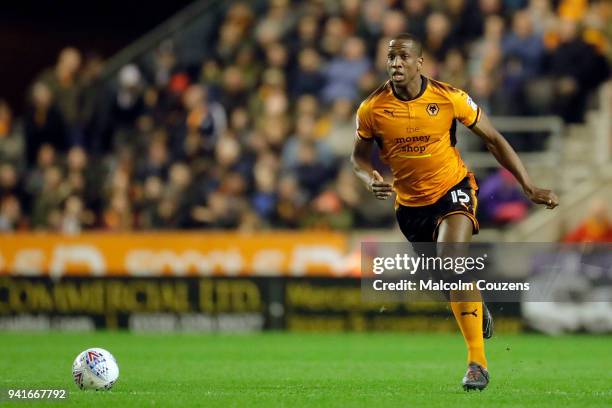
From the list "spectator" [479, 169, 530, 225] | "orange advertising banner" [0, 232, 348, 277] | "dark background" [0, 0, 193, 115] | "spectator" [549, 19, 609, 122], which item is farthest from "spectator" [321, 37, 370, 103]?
"dark background" [0, 0, 193, 115]

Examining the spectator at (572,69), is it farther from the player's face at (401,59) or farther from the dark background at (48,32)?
the dark background at (48,32)

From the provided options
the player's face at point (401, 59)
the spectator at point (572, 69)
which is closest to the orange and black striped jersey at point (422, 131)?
the player's face at point (401, 59)

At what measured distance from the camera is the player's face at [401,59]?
9.89 meters

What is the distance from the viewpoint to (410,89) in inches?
401

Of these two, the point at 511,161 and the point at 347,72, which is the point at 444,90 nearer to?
the point at 511,161

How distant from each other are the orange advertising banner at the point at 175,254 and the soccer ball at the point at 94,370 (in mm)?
8765

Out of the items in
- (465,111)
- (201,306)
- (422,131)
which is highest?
(465,111)

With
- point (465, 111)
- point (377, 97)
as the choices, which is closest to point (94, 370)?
point (377, 97)

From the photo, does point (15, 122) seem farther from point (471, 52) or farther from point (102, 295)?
point (471, 52)

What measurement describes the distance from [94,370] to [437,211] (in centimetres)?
275

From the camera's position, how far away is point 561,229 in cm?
1886

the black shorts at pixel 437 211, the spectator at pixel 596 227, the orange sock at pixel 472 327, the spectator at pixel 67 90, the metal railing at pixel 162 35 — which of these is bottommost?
the orange sock at pixel 472 327

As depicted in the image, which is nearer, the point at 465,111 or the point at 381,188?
the point at 381,188

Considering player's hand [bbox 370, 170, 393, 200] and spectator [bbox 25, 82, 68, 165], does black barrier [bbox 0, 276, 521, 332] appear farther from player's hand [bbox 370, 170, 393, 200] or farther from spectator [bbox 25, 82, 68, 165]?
player's hand [bbox 370, 170, 393, 200]
